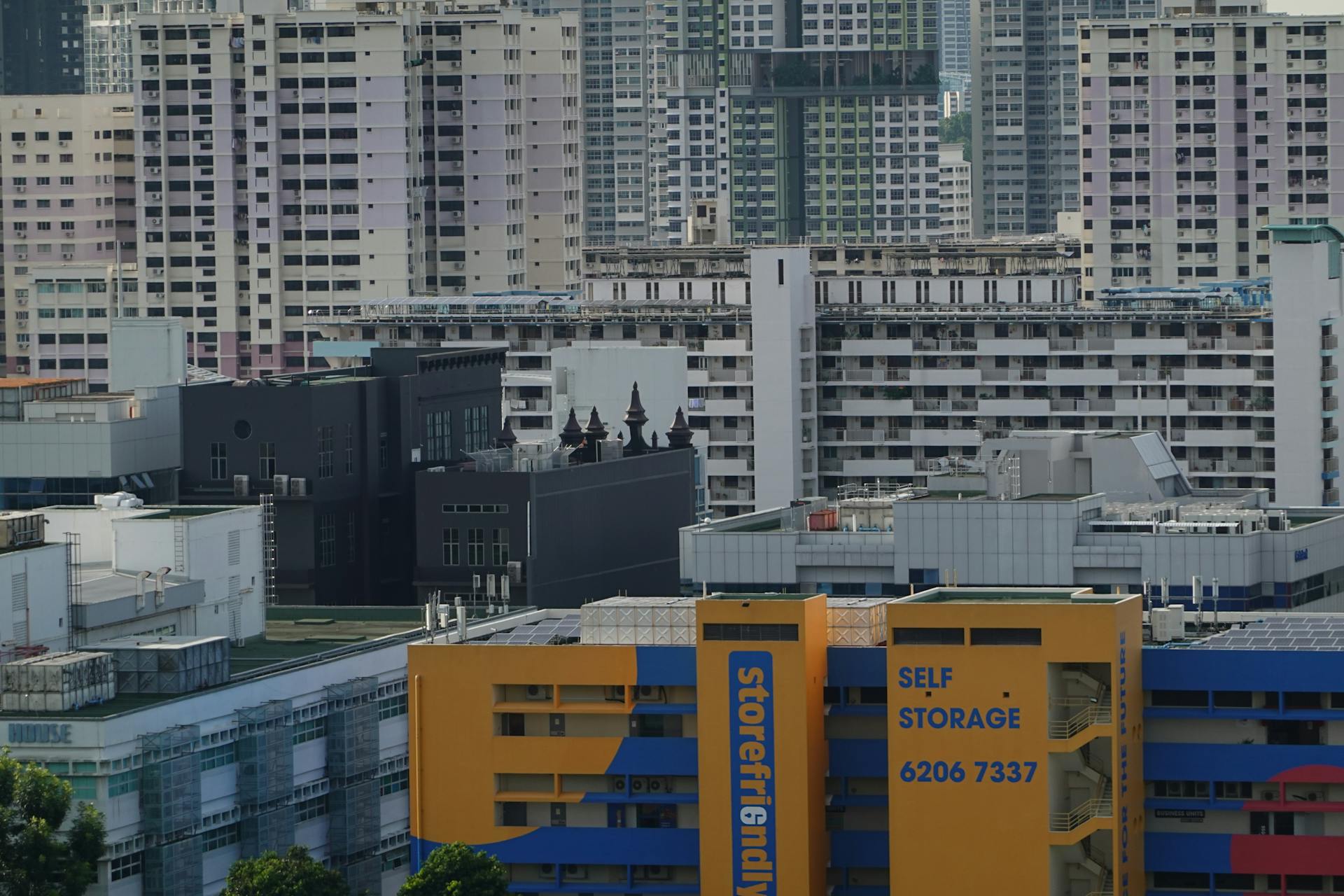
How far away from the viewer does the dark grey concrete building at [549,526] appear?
161 metres

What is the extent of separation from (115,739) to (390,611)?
1329 inches

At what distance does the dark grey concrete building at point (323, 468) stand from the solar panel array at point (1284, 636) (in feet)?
193

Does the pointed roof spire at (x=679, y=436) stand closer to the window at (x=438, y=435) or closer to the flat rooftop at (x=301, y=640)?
the window at (x=438, y=435)

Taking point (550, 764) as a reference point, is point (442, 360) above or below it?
above

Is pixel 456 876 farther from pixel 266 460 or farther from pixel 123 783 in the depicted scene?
pixel 266 460

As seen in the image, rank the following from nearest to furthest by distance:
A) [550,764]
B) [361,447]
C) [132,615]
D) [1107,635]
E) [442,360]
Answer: [1107,635]
[550,764]
[132,615]
[361,447]
[442,360]

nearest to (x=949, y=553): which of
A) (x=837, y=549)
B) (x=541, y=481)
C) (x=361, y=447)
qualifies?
(x=837, y=549)

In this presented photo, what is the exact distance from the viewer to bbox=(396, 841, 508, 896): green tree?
112 metres

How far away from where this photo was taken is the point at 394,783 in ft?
443

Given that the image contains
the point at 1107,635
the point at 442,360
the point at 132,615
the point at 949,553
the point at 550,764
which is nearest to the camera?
the point at 1107,635

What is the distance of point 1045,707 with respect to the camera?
360 ft

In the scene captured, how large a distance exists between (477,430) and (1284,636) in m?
74.7

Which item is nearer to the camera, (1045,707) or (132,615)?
(1045,707)

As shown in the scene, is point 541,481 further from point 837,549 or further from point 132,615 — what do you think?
point 132,615
